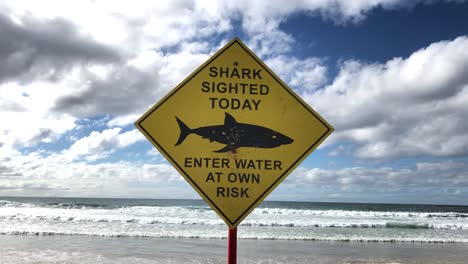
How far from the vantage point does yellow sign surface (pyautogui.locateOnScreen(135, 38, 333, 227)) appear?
220 cm

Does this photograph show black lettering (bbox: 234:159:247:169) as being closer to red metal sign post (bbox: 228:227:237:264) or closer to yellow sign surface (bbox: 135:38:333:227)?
yellow sign surface (bbox: 135:38:333:227)

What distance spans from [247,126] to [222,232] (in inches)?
519

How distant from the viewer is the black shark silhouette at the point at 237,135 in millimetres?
2234

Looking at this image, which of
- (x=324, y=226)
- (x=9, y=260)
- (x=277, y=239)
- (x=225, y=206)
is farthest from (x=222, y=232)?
(x=225, y=206)

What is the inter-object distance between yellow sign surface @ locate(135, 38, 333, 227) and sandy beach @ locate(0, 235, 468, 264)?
7401mm

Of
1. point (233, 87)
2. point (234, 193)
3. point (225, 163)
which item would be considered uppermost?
point (233, 87)

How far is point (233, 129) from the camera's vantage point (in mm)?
2281

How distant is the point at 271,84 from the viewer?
7.76 ft

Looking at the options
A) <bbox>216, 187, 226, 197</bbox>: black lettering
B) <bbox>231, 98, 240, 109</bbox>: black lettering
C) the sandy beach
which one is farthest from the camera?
the sandy beach

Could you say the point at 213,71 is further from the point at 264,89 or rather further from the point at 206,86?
the point at 264,89

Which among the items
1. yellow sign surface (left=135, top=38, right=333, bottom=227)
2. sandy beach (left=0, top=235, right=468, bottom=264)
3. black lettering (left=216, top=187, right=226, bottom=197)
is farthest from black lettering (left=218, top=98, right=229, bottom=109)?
sandy beach (left=0, top=235, right=468, bottom=264)

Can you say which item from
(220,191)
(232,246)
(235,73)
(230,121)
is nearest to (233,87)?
(235,73)

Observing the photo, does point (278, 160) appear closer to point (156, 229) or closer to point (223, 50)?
point (223, 50)

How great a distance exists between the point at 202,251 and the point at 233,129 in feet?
29.7
